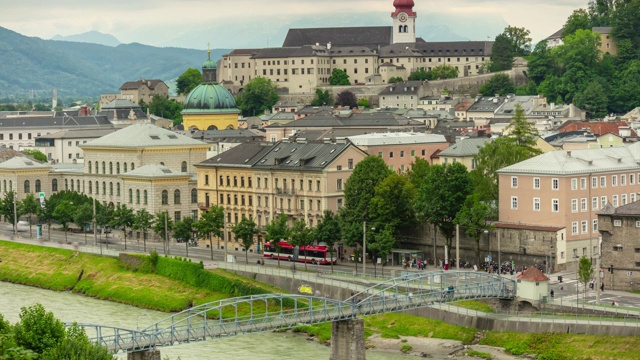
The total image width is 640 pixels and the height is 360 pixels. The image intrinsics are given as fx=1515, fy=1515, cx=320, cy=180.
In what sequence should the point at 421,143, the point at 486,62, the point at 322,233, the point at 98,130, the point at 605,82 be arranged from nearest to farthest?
the point at 322,233 → the point at 421,143 → the point at 98,130 → the point at 605,82 → the point at 486,62

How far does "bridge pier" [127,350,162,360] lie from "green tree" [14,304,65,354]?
6.72 metres

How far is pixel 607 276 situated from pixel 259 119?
91.7 meters

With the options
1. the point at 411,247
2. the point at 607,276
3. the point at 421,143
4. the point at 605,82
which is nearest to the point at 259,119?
the point at 605,82

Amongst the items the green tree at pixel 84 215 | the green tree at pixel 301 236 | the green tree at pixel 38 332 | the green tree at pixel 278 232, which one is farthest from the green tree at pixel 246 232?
the green tree at pixel 38 332

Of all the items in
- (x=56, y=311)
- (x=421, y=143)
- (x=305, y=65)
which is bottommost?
(x=56, y=311)

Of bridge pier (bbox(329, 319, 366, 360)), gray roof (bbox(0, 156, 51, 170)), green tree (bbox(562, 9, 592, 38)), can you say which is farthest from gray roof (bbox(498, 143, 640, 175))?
green tree (bbox(562, 9, 592, 38))

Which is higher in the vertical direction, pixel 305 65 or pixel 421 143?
pixel 305 65

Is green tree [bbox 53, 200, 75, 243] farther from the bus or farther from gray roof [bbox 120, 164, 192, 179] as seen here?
the bus

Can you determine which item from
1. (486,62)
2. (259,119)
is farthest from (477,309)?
(486,62)

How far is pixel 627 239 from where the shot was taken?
6681 centimetres

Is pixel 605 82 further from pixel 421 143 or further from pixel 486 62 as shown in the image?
pixel 421 143

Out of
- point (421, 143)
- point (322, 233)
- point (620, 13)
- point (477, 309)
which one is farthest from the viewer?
point (620, 13)

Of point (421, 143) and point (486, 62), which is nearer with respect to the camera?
point (421, 143)

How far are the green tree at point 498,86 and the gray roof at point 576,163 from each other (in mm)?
90812
